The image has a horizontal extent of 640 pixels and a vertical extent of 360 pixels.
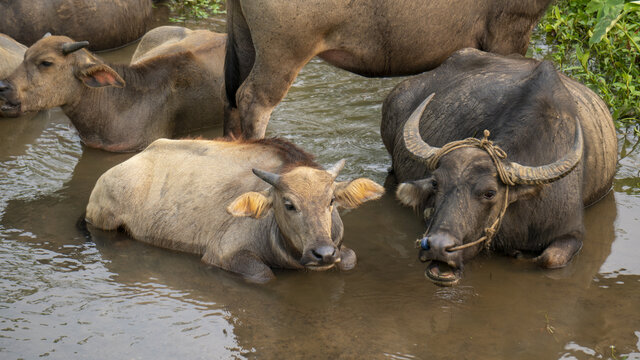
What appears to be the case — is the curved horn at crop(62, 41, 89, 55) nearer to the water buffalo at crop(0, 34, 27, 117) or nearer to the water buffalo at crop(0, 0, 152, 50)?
the water buffalo at crop(0, 34, 27, 117)

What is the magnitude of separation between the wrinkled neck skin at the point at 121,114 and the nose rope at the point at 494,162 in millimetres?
3367

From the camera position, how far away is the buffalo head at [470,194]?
16.1ft

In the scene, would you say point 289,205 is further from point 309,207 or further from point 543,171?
point 543,171

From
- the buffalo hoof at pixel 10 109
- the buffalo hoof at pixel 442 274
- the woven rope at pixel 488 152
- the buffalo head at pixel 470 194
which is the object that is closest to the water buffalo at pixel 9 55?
the buffalo hoof at pixel 10 109

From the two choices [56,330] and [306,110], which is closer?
[56,330]

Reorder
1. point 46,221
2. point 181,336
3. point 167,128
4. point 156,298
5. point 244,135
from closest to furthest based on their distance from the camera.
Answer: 1. point 181,336
2. point 156,298
3. point 46,221
4. point 244,135
5. point 167,128

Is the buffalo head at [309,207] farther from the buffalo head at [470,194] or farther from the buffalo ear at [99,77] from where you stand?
the buffalo ear at [99,77]

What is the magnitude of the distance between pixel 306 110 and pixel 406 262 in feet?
9.79

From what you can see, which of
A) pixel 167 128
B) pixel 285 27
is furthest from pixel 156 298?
pixel 167 128

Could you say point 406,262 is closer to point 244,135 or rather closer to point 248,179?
point 248,179

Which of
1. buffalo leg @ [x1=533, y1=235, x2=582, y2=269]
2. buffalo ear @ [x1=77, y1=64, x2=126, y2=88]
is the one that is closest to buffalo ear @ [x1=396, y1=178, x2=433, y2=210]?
buffalo leg @ [x1=533, y1=235, x2=582, y2=269]

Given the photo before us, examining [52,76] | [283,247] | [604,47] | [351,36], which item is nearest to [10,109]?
[52,76]

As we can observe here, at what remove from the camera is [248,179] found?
5.84 m

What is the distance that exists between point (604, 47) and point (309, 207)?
184 inches
